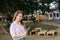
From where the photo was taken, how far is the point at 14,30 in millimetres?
5000

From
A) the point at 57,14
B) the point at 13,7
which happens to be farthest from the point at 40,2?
the point at 57,14

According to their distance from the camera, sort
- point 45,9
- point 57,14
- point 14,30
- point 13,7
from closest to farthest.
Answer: point 14,30, point 13,7, point 45,9, point 57,14

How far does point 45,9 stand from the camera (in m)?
19.3

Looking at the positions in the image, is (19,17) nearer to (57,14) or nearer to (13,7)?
(13,7)

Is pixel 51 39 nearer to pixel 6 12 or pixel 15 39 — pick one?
pixel 6 12

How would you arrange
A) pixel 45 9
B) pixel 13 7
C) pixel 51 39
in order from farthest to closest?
pixel 45 9, pixel 13 7, pixel 51 39

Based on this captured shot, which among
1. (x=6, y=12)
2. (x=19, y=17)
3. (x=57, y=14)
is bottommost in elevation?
(x=57, y=14)

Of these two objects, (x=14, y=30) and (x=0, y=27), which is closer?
(x=14, y=30)

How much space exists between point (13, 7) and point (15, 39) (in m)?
12.9

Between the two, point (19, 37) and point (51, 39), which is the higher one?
point (19, 37)

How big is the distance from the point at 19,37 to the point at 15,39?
0.34 feet

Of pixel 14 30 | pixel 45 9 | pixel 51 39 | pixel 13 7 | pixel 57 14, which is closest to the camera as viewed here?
pixel 14 30

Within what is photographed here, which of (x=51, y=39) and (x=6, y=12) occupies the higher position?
(x=6, y=12)

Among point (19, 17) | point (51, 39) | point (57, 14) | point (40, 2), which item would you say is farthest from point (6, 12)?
point (57, 14)
